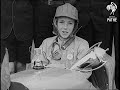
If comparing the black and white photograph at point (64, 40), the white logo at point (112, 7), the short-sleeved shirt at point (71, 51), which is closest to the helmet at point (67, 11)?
the black and white photograph at point (64, 40)

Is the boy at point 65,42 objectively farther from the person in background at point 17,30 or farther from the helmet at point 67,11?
the person in background at point 17,30

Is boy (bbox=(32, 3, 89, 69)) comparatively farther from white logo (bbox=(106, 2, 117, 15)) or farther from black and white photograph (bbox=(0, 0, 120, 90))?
white logo (bbox=(106, 2, 117, 15))

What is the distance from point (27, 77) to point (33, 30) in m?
1.08

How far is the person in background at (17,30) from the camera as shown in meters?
3.07

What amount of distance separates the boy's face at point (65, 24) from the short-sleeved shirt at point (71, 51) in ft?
0.39

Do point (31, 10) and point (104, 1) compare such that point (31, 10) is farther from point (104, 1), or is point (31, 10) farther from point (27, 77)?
point (27, 77)

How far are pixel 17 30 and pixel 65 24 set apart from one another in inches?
20.6

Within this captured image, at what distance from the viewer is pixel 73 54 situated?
9.70ft

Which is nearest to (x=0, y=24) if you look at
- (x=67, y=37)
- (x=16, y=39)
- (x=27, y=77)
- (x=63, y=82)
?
(x=16, y=39)

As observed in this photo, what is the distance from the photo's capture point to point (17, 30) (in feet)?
10.5

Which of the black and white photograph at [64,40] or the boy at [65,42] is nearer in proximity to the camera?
the black and white photograph at [64,40]

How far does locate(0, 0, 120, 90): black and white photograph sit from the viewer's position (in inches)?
100

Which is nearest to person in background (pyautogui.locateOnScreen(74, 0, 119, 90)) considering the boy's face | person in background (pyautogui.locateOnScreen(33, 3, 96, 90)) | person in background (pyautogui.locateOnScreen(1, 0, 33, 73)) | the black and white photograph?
the black and white photograph

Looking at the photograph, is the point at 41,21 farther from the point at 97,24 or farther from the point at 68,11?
the point at 97,24
